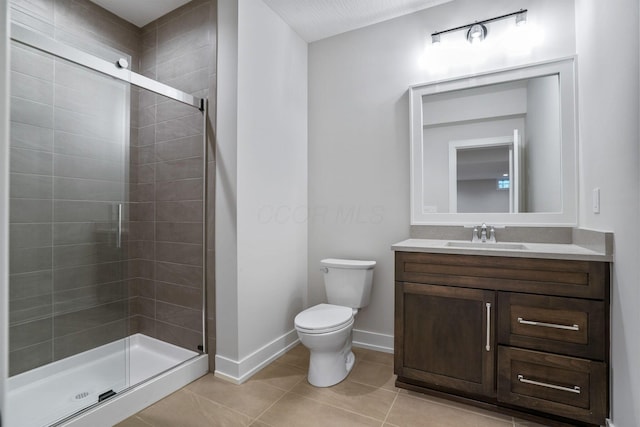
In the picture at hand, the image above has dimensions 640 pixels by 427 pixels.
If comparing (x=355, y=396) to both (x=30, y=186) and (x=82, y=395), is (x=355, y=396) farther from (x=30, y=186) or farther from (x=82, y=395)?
(x=30, y=186)

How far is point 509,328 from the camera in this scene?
1.62 m

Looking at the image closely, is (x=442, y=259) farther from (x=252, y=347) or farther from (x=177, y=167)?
(x=177, y=167)

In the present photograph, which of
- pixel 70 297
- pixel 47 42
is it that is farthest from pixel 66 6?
pixel 70 297

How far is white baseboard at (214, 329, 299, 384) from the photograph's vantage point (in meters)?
1.99

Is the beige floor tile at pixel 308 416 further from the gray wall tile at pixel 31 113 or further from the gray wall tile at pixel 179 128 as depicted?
the gray wall tile at pixel 31 113

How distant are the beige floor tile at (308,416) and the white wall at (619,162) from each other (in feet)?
3.70

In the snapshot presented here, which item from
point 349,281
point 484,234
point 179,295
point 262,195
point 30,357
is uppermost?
point 262,195

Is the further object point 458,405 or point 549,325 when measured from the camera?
point 458,405

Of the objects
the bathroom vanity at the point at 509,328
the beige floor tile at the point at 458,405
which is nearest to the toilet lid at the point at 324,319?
the bathroom vanity at the point at 509,328

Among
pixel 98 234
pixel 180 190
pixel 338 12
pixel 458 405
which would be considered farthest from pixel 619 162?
pixel 98 234

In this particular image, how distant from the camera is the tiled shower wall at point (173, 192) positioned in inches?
86.6

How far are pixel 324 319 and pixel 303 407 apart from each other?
1.63 ft

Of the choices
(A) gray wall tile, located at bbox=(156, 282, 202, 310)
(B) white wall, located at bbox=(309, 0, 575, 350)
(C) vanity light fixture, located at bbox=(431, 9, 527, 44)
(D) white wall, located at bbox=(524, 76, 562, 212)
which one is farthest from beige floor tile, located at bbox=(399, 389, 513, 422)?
(C) vanity light fixture, located at bbox=(431, 9, 527, 44)

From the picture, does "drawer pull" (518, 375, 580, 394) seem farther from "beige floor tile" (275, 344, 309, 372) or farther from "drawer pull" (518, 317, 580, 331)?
"beige floor tile" (275, 344, 309, 372)
